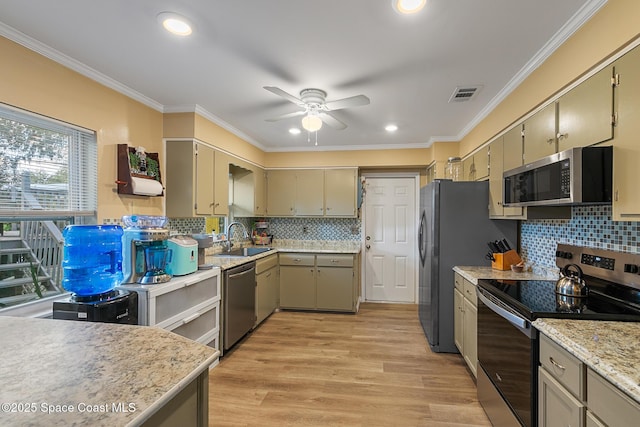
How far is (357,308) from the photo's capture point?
14.8 ft

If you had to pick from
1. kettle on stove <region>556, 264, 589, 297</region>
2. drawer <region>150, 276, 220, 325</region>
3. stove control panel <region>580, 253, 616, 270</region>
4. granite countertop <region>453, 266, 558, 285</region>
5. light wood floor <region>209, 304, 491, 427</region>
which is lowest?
light wood floor <region>209, 304, 491, 427</region>

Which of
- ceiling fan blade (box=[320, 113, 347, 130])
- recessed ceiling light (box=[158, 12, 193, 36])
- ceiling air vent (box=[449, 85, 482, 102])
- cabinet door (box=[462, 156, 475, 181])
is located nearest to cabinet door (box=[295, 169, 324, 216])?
ceiling fan blade (box=[320, 113, 347, 130])

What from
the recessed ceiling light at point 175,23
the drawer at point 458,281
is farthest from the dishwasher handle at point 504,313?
the recessed ceiling light at point 175,23

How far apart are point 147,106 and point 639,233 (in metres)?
3.81

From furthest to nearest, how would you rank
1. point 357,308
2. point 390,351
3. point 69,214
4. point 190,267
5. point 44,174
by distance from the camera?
1. point 357,308
2. point 390,351
3. point 190,267
4. point 69,214
5. point 44,174

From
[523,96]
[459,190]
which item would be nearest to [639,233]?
[523,96]

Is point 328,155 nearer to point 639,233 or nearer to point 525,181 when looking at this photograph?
point 525,181

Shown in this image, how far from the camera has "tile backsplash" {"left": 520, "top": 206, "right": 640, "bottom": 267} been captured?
70.0 inches

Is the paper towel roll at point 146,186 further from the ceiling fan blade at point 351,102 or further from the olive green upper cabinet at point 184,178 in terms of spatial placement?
the ceiling fan blade at point 351,102

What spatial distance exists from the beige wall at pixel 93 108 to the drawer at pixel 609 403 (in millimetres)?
3060

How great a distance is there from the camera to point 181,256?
2.49m

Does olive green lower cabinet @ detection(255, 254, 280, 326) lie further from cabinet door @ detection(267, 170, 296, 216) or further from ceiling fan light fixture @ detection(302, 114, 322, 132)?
ceiling fan light fixture @ detection(302, 114, 322, 132)

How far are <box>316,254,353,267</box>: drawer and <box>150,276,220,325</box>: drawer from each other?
1735 mm

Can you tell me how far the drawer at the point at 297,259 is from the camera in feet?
14.2
